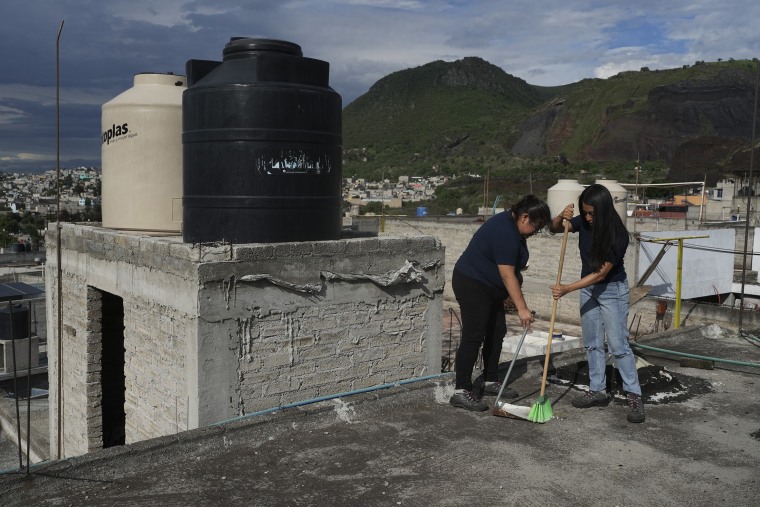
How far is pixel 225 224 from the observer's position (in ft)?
20.9

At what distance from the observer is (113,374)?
8.68 m

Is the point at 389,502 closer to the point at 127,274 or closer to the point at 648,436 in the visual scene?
the point at 648,436

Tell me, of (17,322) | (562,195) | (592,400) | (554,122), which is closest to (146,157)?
(592,400)

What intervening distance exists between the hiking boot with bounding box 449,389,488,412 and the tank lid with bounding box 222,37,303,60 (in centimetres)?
351

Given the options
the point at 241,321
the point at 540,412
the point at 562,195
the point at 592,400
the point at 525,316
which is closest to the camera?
the point at 525,316

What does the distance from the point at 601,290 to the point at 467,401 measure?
4.44 feet

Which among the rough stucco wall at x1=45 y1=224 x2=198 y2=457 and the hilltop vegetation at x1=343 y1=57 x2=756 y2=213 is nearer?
the rough stucco wall at x1=45 y1=224 x2=198 y2=457

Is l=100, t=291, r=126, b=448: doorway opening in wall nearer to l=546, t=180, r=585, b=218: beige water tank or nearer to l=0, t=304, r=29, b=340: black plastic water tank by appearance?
l=0, t=304, r=29, b=340: black plastic water tank

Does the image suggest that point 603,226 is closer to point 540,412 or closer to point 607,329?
point 607,329

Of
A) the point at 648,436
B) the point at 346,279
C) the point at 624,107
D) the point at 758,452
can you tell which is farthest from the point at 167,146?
the point at 624,107

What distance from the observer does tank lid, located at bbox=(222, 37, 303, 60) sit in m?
6.49

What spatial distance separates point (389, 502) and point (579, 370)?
11.0 ft

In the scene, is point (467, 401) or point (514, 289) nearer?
point (514, 289)

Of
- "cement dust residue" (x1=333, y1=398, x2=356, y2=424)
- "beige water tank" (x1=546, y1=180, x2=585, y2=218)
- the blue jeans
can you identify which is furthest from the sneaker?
"beige water tank" (x1=546, y1=180, x2=585, y2=218)
